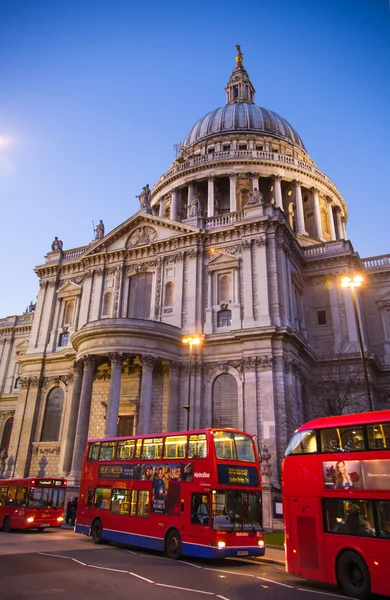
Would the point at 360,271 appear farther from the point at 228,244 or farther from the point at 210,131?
the point at 210,131

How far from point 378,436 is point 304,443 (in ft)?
8.14

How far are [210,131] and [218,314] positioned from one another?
129ft

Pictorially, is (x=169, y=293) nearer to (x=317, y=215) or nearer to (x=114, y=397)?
(x=114, y=397)

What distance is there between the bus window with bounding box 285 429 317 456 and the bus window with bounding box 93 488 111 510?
403 inches

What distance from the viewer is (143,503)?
728 inches

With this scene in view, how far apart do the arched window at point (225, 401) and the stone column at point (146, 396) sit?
4.85 m

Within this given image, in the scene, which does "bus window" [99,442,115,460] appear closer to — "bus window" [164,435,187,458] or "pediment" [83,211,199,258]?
"bus window" [164,435,187,458]

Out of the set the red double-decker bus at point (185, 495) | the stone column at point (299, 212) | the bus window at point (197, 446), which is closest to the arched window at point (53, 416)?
the red double-decker bus at point (185, 495)

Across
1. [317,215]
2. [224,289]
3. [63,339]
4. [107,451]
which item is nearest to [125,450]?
[107,451]

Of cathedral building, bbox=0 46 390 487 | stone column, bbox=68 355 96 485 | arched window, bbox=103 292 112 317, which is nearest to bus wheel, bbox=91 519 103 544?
cathedral building, bbox=0 46 390 487

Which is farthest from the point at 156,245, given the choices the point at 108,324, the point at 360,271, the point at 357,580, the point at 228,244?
the point at 357,580

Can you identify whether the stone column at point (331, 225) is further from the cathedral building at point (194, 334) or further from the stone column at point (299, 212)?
the cathedral building at point (194, 334)

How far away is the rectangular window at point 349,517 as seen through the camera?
37.2ft

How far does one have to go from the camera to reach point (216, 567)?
15273 mm
